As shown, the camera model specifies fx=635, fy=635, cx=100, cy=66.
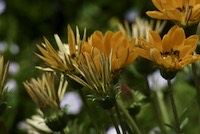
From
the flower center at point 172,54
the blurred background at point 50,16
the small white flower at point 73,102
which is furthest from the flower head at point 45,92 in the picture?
the blurred background at point 50,16

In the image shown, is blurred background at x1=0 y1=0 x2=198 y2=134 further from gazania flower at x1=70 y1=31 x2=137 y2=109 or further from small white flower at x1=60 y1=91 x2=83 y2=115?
gazania flower at x1=70 y1=31 x2=137 y2=109

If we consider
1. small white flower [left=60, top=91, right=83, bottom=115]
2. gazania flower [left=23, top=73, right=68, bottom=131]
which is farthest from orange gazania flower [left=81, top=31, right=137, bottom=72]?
small white flower [left=60, top=91, right=83, bottom=115]

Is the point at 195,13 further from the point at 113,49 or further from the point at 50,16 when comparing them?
the point at 50,16

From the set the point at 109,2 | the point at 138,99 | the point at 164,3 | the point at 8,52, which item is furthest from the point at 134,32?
the point at 109,2

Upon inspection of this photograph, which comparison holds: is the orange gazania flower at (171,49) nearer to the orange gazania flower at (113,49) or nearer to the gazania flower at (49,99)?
the orange gazania flower at (113,49)

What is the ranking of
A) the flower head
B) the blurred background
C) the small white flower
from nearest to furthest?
the flower head → the small white flower → the blurred background

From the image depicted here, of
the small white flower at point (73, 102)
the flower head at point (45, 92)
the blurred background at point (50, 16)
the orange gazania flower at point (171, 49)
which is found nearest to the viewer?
the orange gazania flower at point (171, 49)
